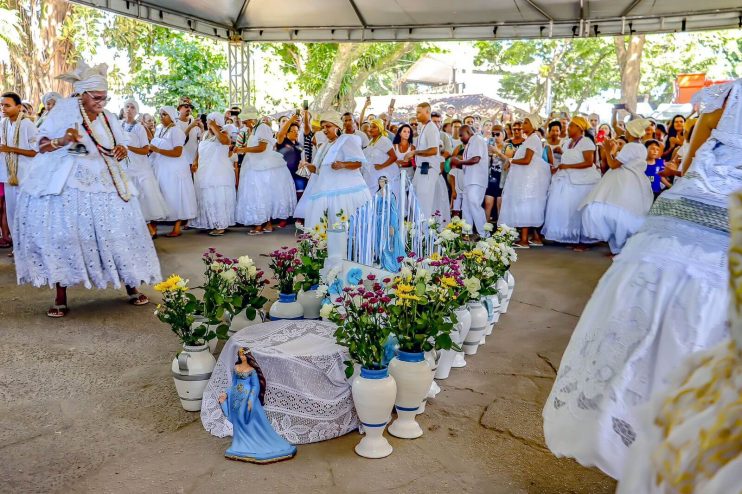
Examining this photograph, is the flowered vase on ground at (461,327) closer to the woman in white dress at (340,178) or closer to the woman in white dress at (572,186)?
the woman in white dress at (340,178)

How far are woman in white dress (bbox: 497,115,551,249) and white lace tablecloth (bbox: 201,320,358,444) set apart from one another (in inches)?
256

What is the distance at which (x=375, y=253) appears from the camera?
475 cm

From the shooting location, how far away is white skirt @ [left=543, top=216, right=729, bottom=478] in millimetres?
2281

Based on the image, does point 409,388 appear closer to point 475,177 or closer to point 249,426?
point 249,426

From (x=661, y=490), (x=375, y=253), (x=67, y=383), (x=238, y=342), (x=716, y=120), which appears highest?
(x=716, y=120)

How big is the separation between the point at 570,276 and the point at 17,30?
11.8 m

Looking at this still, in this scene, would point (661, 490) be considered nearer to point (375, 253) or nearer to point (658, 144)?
point (375, 253)

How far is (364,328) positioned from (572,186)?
6.72 m

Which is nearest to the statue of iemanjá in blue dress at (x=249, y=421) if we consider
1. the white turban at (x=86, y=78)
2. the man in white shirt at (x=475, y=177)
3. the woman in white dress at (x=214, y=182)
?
the white turban at (x=86, y=78)

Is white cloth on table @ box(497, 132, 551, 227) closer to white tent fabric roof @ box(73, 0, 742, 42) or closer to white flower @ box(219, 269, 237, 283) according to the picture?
white tent fabric roof @ box(73, 0, 742, 42)

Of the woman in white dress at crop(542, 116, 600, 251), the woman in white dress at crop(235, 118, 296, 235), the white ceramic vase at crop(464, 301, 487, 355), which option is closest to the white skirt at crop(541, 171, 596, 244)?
the woman in white dress at crop(542, 116, 600, 251)

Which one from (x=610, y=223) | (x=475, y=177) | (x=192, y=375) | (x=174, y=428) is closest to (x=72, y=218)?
(x=192, y=375)

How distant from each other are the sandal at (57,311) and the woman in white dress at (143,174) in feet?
11.6

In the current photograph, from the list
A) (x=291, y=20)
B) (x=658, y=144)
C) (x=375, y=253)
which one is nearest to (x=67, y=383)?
(x=375, y=253)
